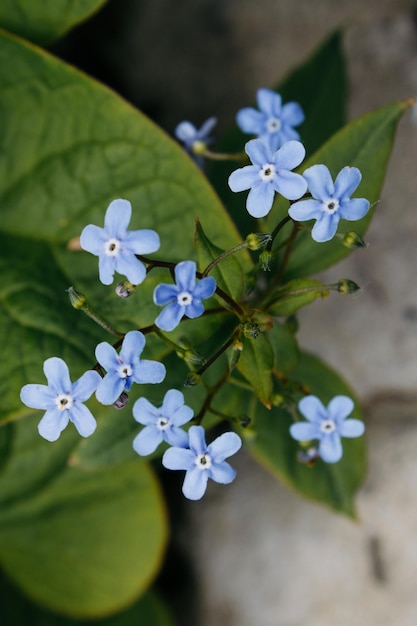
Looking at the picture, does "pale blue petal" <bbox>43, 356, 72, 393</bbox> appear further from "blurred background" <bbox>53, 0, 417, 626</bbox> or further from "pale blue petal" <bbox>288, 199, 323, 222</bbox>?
"blurred background" <bbox>53, 0, 417, 626</bbox>

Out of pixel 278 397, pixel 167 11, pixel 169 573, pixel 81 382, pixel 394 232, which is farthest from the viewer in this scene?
pixel 169 573

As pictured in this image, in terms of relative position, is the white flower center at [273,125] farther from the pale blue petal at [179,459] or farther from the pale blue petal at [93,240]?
the pale blue petal at [179,459]

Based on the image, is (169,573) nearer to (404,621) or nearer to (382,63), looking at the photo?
(404,621)

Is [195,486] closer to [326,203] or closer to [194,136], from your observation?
[326,203]

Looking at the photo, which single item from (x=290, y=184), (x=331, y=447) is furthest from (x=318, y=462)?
(x=290, y=184)

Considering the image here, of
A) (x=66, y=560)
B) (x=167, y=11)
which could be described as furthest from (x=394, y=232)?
(x=66, y=560)

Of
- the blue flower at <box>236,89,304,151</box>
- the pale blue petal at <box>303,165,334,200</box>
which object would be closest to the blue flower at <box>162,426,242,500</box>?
the pale blue petal at <box>303,165,334,200</box>
